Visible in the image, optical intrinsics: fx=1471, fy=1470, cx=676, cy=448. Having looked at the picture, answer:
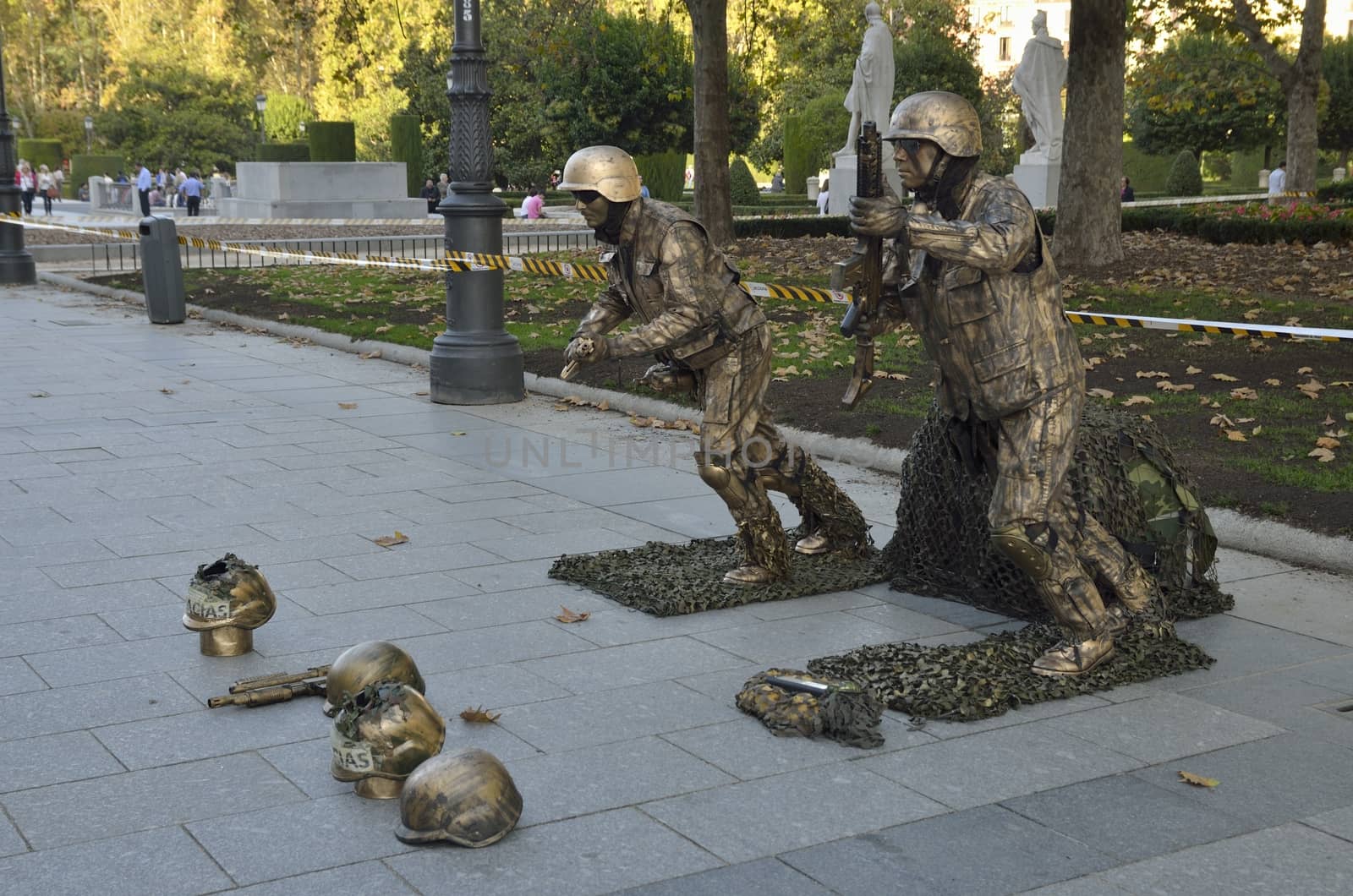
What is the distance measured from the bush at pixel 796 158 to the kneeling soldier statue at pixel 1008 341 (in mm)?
41465

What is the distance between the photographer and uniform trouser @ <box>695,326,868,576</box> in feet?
20.4

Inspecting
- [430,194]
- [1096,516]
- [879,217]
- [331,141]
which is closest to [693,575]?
[1096,516]

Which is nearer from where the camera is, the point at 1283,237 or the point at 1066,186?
the point at 1066,186

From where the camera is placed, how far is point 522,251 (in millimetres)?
28797

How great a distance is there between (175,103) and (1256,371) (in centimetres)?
6283

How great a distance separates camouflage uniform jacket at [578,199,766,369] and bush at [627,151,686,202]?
35.7 m

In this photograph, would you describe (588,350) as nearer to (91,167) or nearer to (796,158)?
(796,158)

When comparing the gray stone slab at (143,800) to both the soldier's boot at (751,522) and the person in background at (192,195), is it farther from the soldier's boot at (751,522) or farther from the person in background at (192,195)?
the person in background at (192,195)

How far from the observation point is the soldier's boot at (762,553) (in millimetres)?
6418

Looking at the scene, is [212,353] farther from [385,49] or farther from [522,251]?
[385,49]

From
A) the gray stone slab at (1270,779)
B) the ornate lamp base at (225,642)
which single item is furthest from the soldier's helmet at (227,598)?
the gray stone slab at (1270,779)

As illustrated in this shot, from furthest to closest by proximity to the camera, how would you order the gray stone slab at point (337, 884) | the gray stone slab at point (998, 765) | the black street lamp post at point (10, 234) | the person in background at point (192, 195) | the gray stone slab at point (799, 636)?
the person in background at point (192, 195), the black street lamp post at point (10, 234), the gray stone slab at point (799, 636), the gray stone slab at point (998, 765), the gray stone slab at point (337, 884)

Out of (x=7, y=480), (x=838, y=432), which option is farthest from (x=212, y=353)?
(x=838, y=432)

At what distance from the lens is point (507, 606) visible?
6246 millimetres
